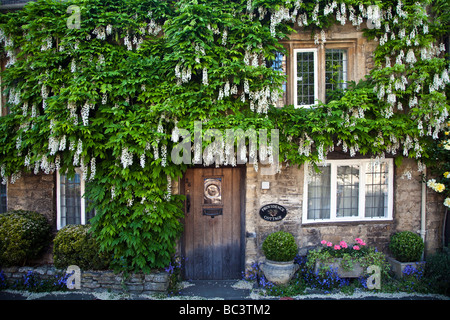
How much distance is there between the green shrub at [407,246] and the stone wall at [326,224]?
0.32 meters

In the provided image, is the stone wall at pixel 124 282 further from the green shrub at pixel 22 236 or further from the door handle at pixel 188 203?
the door handle at pixel 188 203

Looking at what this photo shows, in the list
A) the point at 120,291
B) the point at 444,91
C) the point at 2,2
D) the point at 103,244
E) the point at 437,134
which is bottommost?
the point at 120,291

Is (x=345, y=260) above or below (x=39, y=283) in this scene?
above

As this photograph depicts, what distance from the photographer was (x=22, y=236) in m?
5.71

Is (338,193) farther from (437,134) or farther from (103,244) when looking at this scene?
(103,244)

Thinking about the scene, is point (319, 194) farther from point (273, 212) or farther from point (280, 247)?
point (280, 247)

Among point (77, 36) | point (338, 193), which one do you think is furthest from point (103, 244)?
point (338, 193)

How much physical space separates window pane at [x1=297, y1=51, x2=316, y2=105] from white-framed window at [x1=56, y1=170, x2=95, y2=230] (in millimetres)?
5435

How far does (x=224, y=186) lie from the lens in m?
6.37

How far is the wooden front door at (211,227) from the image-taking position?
6.33 m

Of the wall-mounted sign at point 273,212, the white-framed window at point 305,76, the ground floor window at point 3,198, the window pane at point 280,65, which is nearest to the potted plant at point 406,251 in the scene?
the wall-mounted sign at point 273,212

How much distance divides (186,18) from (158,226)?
405 cm

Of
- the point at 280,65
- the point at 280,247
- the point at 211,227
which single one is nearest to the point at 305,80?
the point at 280,65

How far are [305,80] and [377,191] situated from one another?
10.2 ft
